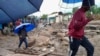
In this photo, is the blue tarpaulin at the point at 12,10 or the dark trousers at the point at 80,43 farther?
the blue tarpaulin at the point at 12,10

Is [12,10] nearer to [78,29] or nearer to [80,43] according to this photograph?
[78,29]

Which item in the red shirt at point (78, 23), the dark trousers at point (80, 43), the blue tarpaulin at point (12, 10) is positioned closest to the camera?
the red shirt at point (78, 23)

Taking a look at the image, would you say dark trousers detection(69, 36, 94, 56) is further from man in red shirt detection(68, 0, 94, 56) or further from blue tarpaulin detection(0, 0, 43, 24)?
blue tarpaulin detection(0, 0, 43, 24)

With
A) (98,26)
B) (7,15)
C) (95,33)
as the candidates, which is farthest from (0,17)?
(98,26)

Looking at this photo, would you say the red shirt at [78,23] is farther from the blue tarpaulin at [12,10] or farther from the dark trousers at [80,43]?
the blue tarpaulin at [12,10]

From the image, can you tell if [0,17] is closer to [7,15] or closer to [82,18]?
[7,15]

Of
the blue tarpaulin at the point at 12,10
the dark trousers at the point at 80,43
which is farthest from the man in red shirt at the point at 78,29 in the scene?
the blue tarpaulin at the point at 12,10

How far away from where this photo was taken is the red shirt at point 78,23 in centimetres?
670

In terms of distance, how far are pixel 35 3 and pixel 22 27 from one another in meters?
5.63

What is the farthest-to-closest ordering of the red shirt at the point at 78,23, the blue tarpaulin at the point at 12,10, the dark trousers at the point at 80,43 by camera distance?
1. the blue tarpaulin at the point at 12,10
2. the dark trousers at the point at 80,43
3. the red shirt at the point at 78,23

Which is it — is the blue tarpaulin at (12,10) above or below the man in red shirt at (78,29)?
above

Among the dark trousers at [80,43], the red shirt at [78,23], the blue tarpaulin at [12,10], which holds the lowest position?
the dark trousers at [80,43]

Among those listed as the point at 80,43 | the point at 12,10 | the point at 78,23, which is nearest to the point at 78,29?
the point at 78,23

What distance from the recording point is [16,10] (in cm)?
762
